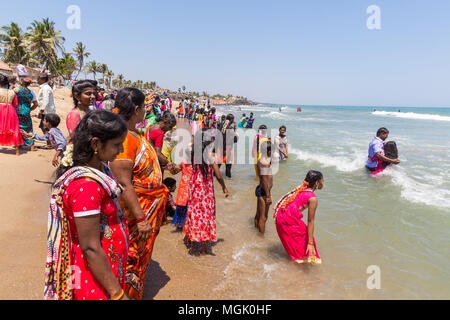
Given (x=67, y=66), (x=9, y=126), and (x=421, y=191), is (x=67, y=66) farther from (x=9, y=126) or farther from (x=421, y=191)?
(x=421, y=191)

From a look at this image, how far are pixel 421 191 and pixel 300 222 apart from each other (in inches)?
224

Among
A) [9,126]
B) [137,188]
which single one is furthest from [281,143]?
[9,126]

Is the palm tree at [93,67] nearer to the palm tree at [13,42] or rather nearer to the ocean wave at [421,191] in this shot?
the palm tree at [13,42]

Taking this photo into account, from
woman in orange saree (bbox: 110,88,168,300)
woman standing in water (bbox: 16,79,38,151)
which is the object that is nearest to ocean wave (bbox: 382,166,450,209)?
woman in orange saree (bbox: 110,88,168,300)

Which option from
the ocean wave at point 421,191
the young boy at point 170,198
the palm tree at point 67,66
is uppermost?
the palm tree at point 67,66

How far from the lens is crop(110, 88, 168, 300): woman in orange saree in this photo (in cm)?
203

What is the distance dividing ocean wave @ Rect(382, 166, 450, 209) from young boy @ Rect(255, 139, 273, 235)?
441cm

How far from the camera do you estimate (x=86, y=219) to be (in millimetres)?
1358

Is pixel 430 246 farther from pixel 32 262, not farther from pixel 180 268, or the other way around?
pixel 32 262

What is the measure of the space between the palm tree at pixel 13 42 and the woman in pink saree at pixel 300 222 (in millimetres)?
49595

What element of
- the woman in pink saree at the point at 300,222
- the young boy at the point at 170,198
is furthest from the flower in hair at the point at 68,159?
the woman in pink saree at the point at 300,222

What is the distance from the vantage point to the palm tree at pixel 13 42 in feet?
128
